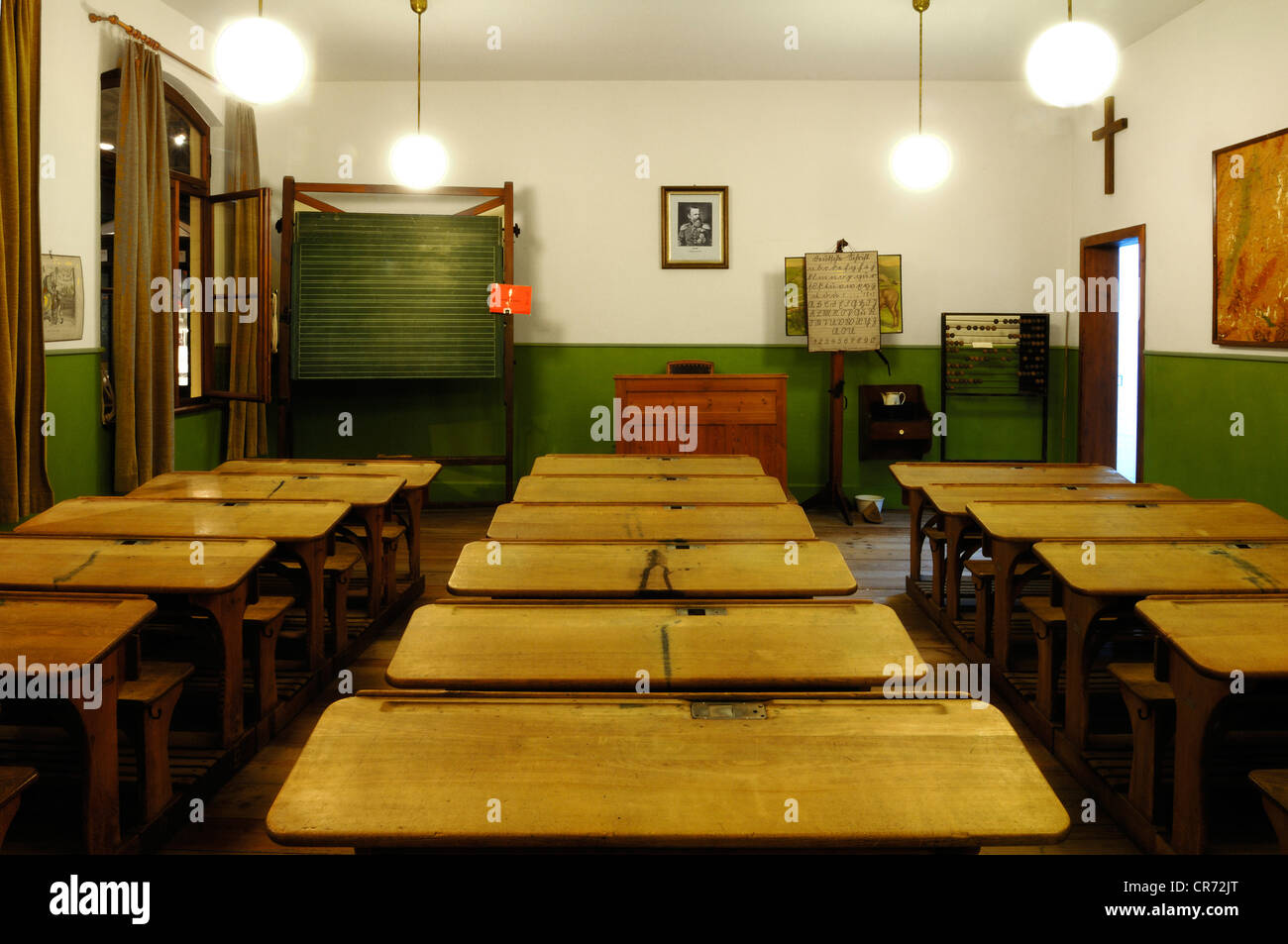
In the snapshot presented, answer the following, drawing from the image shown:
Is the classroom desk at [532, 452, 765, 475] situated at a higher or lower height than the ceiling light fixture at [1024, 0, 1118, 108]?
lower

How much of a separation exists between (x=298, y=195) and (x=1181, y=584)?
5.77 m

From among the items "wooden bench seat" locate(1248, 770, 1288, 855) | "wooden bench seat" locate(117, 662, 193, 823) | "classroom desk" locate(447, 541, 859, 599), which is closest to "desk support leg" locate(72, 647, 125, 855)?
"wooden bench seat" locate(117, 662, 193, 823)

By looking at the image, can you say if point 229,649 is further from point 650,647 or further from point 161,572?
point 650,647

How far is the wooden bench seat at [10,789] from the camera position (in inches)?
58.2

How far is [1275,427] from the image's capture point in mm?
4594

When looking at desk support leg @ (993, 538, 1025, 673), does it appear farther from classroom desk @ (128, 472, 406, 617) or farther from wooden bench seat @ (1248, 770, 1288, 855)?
classroom desk @ (128, 472, 406, 617)

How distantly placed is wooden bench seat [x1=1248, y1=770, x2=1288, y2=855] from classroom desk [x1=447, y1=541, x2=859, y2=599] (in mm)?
791

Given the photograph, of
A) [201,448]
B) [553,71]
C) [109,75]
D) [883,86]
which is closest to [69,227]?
[109,75]

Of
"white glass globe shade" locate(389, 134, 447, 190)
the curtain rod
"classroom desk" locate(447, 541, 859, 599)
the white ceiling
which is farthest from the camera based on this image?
"white glass globe shade" locate(389, 134, 447, 190)

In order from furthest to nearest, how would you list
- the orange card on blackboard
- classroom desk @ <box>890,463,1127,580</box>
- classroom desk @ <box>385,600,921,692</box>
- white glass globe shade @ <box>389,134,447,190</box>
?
the orange card on blackboard
white glass globe shade @ <box>389,134,447,190</box>
classroom desk @ <box>890,463,1127,580</box>
classroom desk @ <box>385,600,921,692</box>

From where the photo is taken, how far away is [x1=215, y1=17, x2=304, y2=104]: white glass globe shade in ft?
10.6

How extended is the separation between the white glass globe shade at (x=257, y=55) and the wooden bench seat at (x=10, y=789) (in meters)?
2.48

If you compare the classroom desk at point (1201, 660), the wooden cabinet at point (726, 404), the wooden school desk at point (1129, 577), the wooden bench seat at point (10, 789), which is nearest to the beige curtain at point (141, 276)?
the wooden cabinet at point (726, 404)
